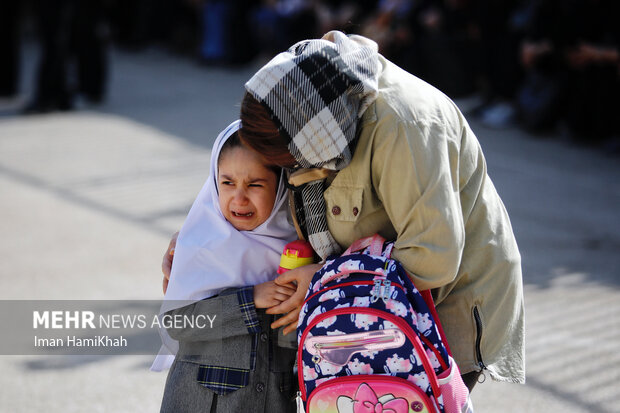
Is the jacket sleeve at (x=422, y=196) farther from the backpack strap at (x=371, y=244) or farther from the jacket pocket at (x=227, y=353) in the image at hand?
the jacket pocket at (x=227, y=353)

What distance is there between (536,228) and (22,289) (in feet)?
11.3

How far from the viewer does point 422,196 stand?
192cm

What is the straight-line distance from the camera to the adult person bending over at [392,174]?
6.35 ft

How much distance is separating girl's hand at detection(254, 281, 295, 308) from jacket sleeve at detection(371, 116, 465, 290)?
384 mm

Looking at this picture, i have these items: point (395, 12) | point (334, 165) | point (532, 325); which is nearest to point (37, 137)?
point (395, 12)

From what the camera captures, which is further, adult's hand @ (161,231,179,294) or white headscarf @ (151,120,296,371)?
adult's hand @ (161,231,179,294)

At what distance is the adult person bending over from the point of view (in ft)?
6.35

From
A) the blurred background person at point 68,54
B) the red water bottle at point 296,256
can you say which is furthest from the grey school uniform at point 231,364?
the blurred background person at point 68,54

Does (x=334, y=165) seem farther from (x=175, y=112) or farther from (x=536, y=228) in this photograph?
(x=175, y=112)

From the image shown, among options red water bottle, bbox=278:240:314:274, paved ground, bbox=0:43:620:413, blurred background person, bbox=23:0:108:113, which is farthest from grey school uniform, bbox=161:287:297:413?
blurred background person, bbox=23:0:108:113

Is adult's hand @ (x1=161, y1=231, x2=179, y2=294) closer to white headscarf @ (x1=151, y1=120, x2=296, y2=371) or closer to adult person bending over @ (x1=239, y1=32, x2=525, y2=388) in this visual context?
white headscarf @ (x1=151, y1=120, x2=296, y2=371)

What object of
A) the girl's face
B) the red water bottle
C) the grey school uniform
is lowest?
the grey school uniform

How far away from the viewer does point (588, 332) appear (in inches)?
160

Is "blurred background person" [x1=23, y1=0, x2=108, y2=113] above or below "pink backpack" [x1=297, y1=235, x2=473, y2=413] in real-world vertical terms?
above
